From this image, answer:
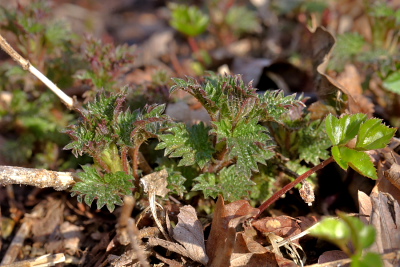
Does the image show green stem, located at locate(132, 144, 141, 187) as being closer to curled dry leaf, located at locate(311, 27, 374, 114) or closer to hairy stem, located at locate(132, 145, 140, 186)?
hairy stem, located at locate(132, 145, 140, 186)

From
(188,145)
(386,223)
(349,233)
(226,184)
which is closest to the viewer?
(349,233)

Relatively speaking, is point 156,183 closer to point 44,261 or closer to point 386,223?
point 44,261

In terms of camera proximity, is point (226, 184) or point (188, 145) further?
point (226, 184)

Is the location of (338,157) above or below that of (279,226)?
above

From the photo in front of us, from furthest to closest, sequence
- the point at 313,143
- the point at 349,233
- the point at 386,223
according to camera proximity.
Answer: the point at 313,143 < the point at 386,223 < the point at 349,233

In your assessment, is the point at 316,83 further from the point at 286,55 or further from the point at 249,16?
the point at 249,16

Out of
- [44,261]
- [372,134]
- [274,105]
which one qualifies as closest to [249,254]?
[274,105]
